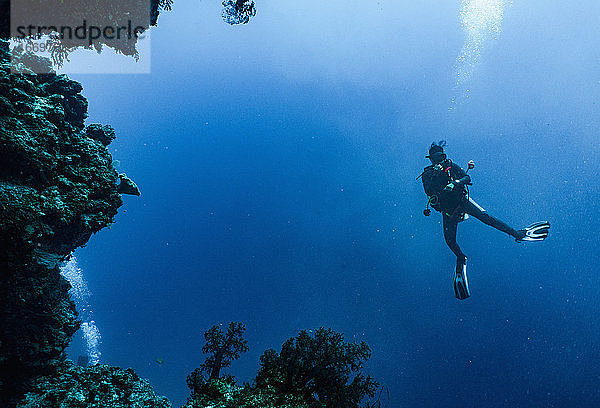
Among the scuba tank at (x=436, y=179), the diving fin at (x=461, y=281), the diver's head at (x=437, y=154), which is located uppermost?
the diver's head at (x=437, y=154)

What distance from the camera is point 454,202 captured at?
13.4 metres

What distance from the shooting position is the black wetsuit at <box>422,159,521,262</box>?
12.3 metres

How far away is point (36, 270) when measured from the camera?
23.1 feet

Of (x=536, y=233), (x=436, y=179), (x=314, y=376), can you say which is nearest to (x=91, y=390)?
(x=314, y=376)

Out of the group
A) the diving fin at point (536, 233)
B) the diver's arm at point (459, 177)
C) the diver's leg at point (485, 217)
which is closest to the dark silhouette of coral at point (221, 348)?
the diver's arm at point (459, 177)

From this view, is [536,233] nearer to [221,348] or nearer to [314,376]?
[314,376]

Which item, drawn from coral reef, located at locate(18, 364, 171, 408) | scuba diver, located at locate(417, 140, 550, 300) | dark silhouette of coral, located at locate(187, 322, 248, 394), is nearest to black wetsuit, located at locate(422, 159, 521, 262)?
scuba diver, located at locate(417, 140, 550, 300)

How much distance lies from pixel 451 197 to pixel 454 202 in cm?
29

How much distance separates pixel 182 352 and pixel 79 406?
66.5 meters

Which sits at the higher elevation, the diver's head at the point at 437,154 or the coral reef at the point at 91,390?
the diver's head at the point at 437,154

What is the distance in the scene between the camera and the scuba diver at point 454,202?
488 inches

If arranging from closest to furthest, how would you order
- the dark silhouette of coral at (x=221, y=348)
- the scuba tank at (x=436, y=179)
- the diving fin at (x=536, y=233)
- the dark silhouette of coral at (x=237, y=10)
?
1. the dark silhouette of coral at (x=237, y=10)
2. the dark silhouette of coral at (x=221, y=348)
3. the scuba tank at (x=436, y=179)
4. the diving fin at (x=536, y=233)

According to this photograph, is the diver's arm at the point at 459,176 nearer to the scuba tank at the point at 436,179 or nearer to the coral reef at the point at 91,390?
the scuba tank at the point at 436,179

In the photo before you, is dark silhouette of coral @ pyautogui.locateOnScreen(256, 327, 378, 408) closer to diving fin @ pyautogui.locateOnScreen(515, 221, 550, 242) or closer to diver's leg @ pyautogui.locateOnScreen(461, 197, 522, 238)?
diver's leg @ pyautogui.locateOnScreen(461, 197, 522, 238)
